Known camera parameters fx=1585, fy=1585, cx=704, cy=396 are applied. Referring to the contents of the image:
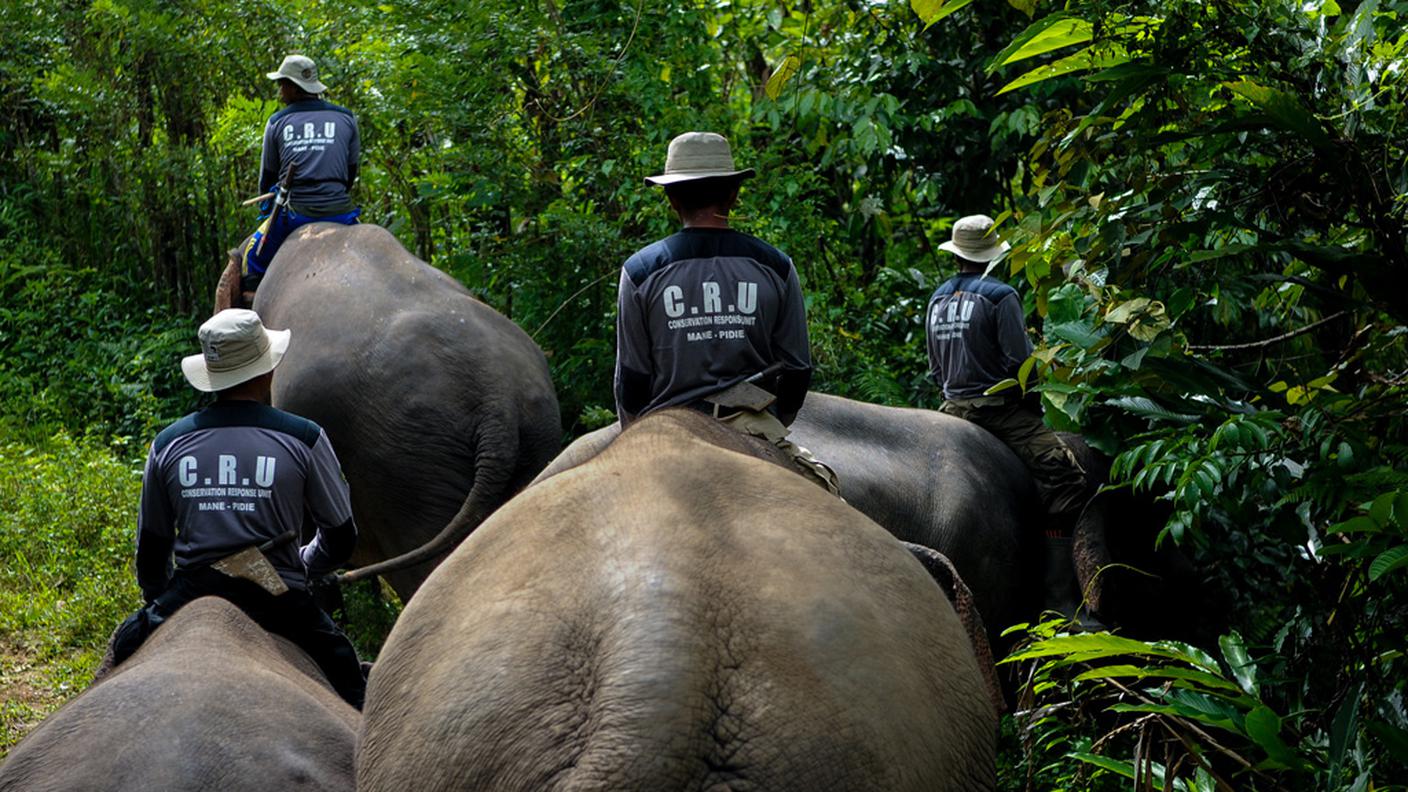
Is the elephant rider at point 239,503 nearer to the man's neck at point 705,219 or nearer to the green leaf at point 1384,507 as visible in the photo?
the man's neck at point 705,219

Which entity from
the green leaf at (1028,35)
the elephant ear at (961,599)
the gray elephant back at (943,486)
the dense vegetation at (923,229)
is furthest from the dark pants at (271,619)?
the green leaf at (1028,35)

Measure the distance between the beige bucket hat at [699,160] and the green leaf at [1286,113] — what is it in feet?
4.23

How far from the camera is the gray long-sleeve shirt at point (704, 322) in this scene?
155 inches

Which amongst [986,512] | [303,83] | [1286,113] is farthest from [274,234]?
[1286,113]

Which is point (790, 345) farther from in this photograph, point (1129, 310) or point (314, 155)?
point (314, 155)

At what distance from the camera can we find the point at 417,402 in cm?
650

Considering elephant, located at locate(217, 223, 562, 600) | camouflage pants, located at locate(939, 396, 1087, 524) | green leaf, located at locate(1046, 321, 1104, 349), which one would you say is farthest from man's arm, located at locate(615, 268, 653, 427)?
camouflage pants, located at locate(939, 396, 1087, 524)

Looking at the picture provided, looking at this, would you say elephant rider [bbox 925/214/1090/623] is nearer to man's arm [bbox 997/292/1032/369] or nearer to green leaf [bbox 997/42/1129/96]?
man's arm [bbox 997/292/1032/369]

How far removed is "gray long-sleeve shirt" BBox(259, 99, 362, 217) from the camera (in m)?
7.85

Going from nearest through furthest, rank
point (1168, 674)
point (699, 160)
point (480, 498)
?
point (1168, 674) < point (699, 160) < point (480, 498)

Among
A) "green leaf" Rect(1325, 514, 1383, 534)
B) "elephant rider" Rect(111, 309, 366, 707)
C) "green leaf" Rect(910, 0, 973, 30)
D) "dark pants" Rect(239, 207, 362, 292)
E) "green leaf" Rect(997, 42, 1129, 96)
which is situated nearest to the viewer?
"green leaf" Rect(1325, 514, 1383, 534)

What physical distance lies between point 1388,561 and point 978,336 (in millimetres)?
4056

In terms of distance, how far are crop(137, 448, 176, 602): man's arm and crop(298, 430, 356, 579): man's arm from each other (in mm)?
374

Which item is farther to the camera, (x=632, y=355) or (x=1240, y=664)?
(x=632, y=355)
